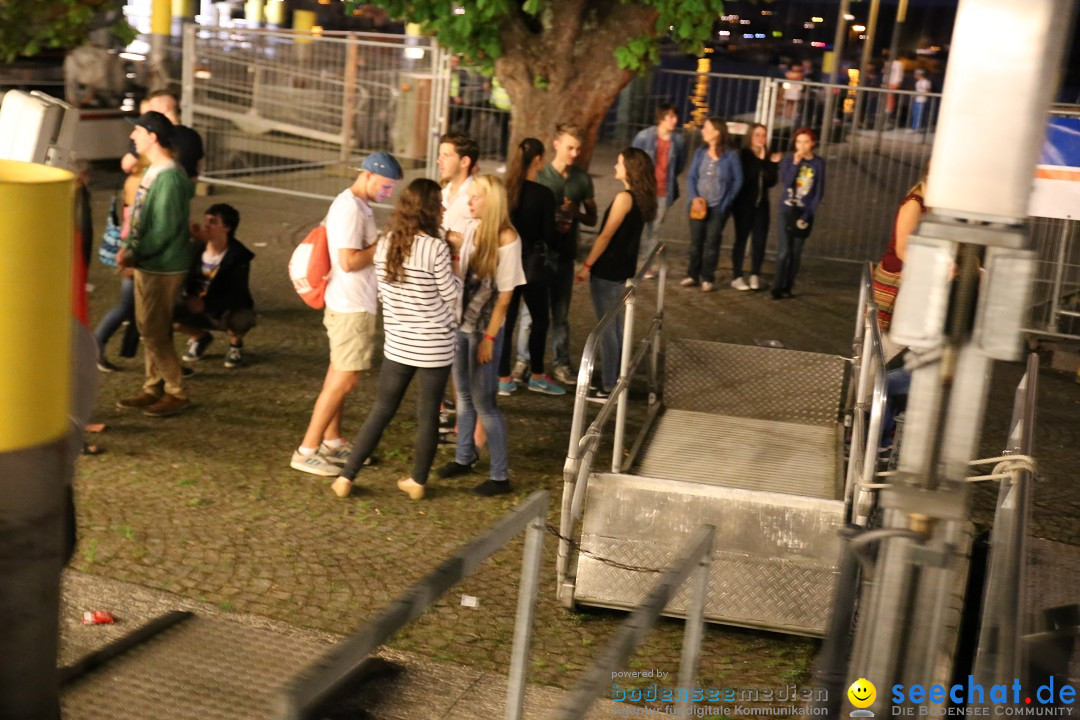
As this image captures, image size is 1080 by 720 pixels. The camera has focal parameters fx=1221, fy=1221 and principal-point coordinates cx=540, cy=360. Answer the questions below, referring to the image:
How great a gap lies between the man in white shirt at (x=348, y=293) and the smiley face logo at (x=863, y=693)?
13.9ft

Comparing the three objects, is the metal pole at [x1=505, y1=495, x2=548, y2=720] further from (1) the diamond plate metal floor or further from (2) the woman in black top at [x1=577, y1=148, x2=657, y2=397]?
(2) the woman in black top at [x1=577, y1=148, x2=657, y2=397]

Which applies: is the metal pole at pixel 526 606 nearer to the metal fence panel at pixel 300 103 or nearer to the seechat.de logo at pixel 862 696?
the seechat.de logo at pixel 862 696

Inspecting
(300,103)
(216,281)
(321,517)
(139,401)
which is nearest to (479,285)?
(321,517)

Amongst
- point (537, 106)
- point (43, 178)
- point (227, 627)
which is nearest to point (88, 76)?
point (537, 106)

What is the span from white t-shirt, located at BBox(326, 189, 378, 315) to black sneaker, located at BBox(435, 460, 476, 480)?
101 cm

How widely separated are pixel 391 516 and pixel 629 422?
2333 millimetres

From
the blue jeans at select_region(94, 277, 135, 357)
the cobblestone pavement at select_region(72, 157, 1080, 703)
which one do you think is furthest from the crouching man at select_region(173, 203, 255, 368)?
the cobblestone pavement at select_region(72, 157, 1080, 703)

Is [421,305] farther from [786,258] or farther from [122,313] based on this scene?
[786,258]

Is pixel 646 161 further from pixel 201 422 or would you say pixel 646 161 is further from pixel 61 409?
pixel 61 409

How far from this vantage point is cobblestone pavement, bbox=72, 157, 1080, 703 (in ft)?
17.2

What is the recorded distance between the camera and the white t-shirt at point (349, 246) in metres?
6.57

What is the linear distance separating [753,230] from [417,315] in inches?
290

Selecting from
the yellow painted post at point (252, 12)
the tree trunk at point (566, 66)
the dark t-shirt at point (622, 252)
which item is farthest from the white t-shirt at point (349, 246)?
the yellow painted post at point (252, 12)

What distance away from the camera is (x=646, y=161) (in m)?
8.30
